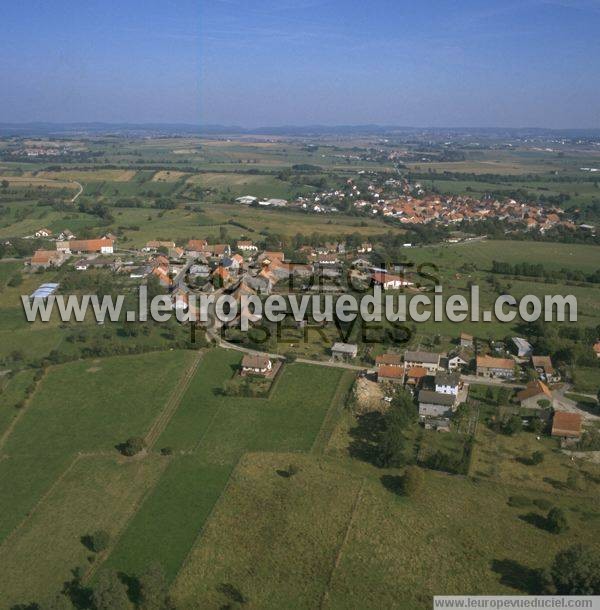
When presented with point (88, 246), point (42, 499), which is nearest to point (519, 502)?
point (42, 499)

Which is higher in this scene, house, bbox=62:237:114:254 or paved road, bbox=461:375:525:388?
house, bbox=62:237:114:254

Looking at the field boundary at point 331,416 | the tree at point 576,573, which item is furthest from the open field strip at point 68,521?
the tree at point 576,573

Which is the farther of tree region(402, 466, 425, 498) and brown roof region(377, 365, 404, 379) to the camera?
brown roof region(377, 365, 404, 379)

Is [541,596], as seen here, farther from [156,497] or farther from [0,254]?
[0,254]

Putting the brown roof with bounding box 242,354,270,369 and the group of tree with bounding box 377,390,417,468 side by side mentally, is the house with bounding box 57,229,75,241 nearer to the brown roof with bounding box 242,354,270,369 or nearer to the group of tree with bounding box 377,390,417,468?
the brown roof with bounding box 242,354,270,369

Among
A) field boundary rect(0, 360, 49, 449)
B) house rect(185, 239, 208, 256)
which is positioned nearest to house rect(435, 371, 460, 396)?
field boundary rect(0, 360, 49, 449)

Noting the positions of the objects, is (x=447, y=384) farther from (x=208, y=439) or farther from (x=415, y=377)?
(x=208, y=439)
